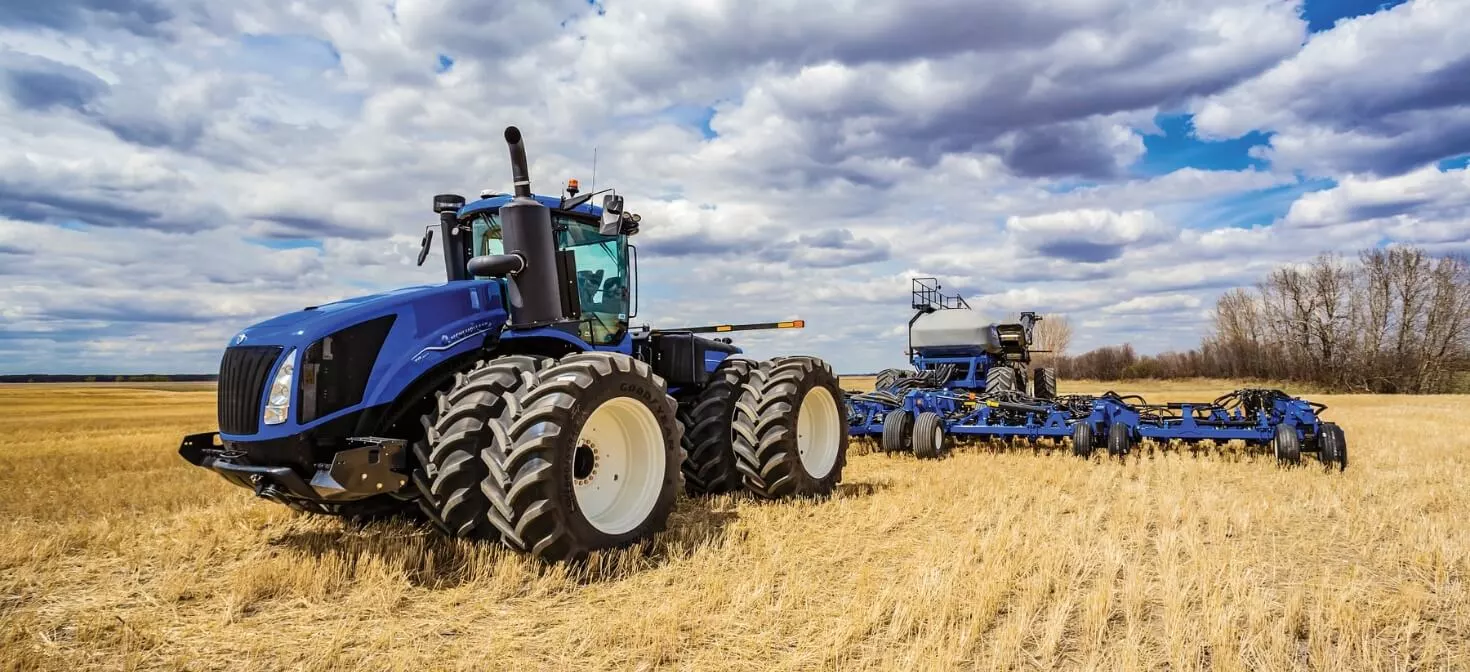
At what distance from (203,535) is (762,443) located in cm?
433

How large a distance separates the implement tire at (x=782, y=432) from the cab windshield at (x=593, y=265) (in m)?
1.40

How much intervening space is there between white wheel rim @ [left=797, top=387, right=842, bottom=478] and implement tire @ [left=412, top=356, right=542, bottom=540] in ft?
12.7

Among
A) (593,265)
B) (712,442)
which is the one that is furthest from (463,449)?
(712,442)

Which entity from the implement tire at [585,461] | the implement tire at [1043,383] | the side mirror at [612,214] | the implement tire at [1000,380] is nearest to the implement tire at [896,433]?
the implement tire at [1000,380]

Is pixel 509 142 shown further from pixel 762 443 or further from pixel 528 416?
pixel 762 443

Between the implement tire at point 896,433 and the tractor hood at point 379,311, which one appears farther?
the implement tire at point 896,433

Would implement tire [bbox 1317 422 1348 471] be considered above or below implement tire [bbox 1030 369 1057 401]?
below

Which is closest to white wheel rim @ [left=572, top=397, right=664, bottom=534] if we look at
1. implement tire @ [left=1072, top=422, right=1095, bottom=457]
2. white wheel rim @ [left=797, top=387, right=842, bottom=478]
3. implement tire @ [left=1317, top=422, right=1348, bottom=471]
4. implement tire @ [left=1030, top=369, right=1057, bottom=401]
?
white wheel rim @ [left=797, top=387, right=842, bottom=478]

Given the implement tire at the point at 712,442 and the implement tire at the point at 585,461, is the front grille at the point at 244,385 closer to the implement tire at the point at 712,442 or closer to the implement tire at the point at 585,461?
the implement tire at the point at 585,461

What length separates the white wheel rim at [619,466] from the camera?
5.63 metres

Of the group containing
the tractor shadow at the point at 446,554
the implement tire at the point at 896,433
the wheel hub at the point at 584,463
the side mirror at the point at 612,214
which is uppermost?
the side mirror at the point at 612,214

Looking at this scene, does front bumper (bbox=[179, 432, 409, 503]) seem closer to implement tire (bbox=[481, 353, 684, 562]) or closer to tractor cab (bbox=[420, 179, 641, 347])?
implement tire (bbox=[481, 353, 684, 562])

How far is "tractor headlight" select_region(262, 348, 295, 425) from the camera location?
5.02m

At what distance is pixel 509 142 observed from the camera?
5859 mm
